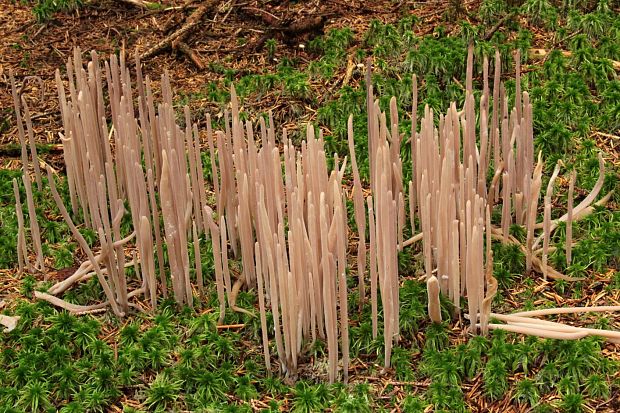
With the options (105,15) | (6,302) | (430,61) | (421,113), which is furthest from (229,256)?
(105,15)

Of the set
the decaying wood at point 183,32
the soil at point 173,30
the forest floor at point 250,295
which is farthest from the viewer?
the decaying wood at point 183,32

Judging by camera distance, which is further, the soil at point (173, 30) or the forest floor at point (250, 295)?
the soil at point (173, 30)

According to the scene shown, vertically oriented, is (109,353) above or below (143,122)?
below

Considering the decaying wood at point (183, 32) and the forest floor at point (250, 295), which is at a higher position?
the decaying wood at point (183, 32)

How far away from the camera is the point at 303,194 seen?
2672 mm

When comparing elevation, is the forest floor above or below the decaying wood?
below

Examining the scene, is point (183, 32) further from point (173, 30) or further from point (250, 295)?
point (250, 295)

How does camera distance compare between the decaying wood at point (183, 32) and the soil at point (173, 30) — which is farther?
the decaying wood at point (183, 32)

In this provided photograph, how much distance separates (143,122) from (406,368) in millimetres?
1259

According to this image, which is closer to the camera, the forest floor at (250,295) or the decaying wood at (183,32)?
the forest floor at (250,295)

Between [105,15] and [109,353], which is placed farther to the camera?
[105,15]

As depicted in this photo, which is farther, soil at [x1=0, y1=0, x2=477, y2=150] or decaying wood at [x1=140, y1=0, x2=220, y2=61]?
decaying wood at [x1=140, y1=0, x2=220, y2=61]

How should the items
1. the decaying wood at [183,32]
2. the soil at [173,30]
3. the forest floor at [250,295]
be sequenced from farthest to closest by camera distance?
the decaying wood at [183,32] → the soil at [173,30] → the forest floor at [250,295]

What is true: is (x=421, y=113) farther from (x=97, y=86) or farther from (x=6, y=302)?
(x=6, y=302)
